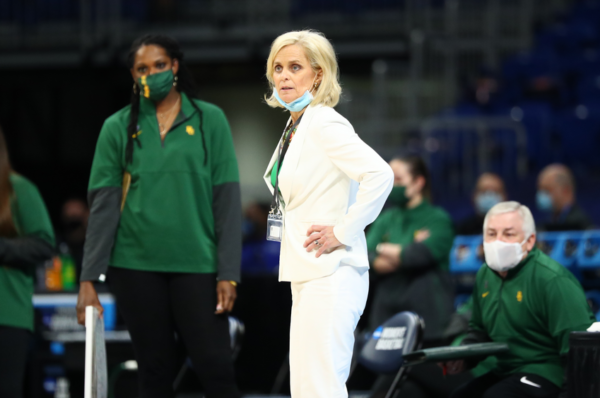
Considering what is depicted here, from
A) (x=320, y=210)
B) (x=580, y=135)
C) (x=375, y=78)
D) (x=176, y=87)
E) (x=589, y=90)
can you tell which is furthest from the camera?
(x=375, y=78)

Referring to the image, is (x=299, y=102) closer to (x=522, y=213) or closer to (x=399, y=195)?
(x=522, y=213)

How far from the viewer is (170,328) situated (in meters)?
3.30

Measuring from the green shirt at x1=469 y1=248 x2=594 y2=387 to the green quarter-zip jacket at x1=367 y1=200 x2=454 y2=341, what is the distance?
3.82ft

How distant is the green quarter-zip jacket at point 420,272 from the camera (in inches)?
202

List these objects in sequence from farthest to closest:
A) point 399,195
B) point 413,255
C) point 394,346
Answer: point 399,195 → point 413,255 → point 394,346

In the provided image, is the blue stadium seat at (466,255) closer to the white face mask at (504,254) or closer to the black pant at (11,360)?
the white face mask at (504,254)

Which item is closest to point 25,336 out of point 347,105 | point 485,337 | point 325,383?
point 325,383

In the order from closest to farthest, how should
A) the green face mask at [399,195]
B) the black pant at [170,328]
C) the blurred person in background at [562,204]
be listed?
the black pant at [170,328] < the green face mask at [399,195] < the blurred person in background at [562,204]

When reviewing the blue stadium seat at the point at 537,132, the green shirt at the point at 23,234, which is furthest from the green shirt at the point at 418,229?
the blue stadium seat at the point at 537,132

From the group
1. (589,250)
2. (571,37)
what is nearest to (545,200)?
(589,250)

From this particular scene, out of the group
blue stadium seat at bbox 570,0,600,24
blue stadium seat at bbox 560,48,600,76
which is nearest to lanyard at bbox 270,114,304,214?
blue stadium seat at bbox 560,48,600,76

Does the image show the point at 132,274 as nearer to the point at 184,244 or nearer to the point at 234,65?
the point at 184,244

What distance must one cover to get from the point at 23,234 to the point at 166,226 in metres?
1.05

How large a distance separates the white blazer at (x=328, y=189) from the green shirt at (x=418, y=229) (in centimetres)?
243
